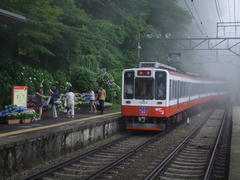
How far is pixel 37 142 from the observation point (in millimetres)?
9148

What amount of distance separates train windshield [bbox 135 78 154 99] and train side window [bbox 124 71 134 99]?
218 millimetres

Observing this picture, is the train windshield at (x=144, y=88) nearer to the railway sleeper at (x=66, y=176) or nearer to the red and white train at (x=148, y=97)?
the red and white train at (x=148, y=97)

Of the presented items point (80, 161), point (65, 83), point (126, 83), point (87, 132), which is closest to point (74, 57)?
point (65, 83)

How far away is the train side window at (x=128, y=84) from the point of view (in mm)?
14703

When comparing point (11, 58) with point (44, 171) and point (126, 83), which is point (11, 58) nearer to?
point (126, 83)

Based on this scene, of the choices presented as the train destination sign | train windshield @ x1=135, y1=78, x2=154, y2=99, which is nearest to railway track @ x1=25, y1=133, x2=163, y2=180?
train windshield @ x1=135, y1=78, x2=154, y2=99

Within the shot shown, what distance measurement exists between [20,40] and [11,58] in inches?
78.5

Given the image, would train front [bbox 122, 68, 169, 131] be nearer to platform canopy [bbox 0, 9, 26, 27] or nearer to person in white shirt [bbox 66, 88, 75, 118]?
person in white shirt [bbox 66, 88, 75, 118]

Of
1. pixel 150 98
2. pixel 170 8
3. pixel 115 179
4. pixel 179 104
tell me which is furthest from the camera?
pixel 170 8

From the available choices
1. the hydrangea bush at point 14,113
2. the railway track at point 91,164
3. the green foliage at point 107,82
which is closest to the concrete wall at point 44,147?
the railway track at point 91,164

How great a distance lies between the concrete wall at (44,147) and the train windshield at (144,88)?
6.47 ft

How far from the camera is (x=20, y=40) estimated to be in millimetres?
14742

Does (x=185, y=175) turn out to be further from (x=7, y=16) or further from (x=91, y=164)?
(x=7, y=16)

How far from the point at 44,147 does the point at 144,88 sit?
6146mm
